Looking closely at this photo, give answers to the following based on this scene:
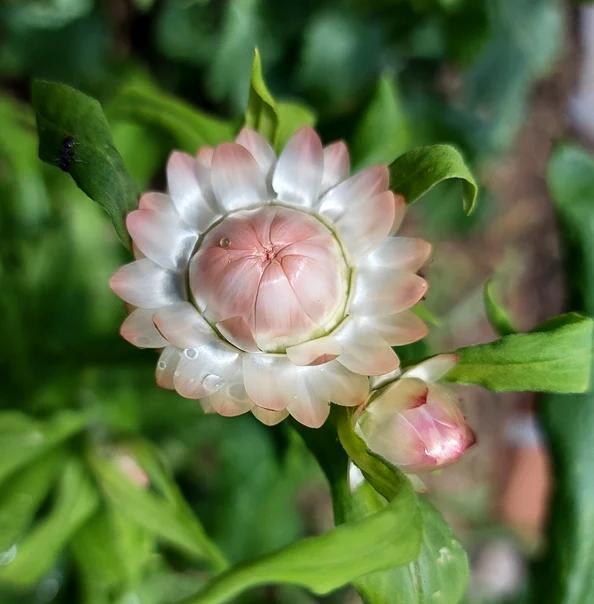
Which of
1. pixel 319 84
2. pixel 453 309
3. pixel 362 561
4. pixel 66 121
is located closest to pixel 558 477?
pixel 362 561

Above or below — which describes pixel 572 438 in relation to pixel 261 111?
below

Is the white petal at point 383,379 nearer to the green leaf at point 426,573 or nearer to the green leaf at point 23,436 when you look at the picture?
the green leaf at point 426,573

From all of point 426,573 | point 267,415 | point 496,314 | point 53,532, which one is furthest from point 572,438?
point 53,532

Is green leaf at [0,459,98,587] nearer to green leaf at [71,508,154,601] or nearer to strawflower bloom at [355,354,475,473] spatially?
green leaf at [71,508,154,601]

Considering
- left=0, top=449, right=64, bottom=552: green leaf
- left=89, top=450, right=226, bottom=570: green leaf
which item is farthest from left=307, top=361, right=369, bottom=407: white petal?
left=0, top=449, right=64, bottom=552: green leaf

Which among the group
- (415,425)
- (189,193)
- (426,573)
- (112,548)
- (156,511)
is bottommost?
(112,548)

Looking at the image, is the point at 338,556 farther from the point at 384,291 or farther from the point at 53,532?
the point at 53,532
